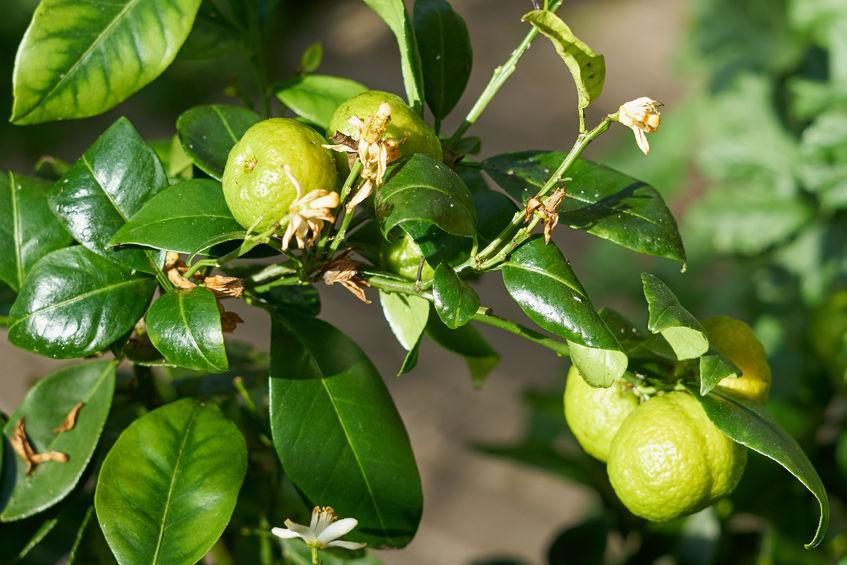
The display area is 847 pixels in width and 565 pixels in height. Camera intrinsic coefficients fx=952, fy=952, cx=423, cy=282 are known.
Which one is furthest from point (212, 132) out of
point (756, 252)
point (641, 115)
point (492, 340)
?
point (492, 340)

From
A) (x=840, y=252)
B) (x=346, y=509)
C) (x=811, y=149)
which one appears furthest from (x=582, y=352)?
(x=840, y=252)

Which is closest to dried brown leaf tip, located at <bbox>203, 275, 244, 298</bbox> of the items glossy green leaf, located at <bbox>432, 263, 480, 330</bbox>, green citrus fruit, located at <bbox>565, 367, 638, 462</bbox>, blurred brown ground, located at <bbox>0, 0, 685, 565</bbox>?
glossy green leaf, located at <bbox>432, 263, 480, 330</bbox>

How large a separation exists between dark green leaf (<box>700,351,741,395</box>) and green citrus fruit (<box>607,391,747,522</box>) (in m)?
0.03

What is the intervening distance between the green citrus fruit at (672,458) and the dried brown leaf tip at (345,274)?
0.19m

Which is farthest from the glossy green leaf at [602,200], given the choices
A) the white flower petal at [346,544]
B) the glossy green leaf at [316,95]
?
the white flower petal at [346,544]

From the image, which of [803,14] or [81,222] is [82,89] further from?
[803,14]

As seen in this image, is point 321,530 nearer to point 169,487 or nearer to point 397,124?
point 169,487

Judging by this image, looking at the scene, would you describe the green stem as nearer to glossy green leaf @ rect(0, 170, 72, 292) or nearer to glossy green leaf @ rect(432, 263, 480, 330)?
glossy green leaf @ rect(432, 263, 480, 330)

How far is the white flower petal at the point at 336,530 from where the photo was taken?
0.59m

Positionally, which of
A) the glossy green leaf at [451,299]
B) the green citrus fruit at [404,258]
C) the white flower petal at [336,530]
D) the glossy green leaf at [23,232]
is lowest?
the white flower petal at [336,530]

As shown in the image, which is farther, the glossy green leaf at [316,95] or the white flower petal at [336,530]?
the glossy green leaf at [316,95]

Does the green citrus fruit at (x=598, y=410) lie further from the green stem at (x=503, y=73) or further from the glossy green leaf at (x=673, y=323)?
the green stem at (x=503, y=73)

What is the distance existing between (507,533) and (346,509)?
1.58 metres

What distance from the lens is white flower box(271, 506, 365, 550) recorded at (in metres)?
0.59
